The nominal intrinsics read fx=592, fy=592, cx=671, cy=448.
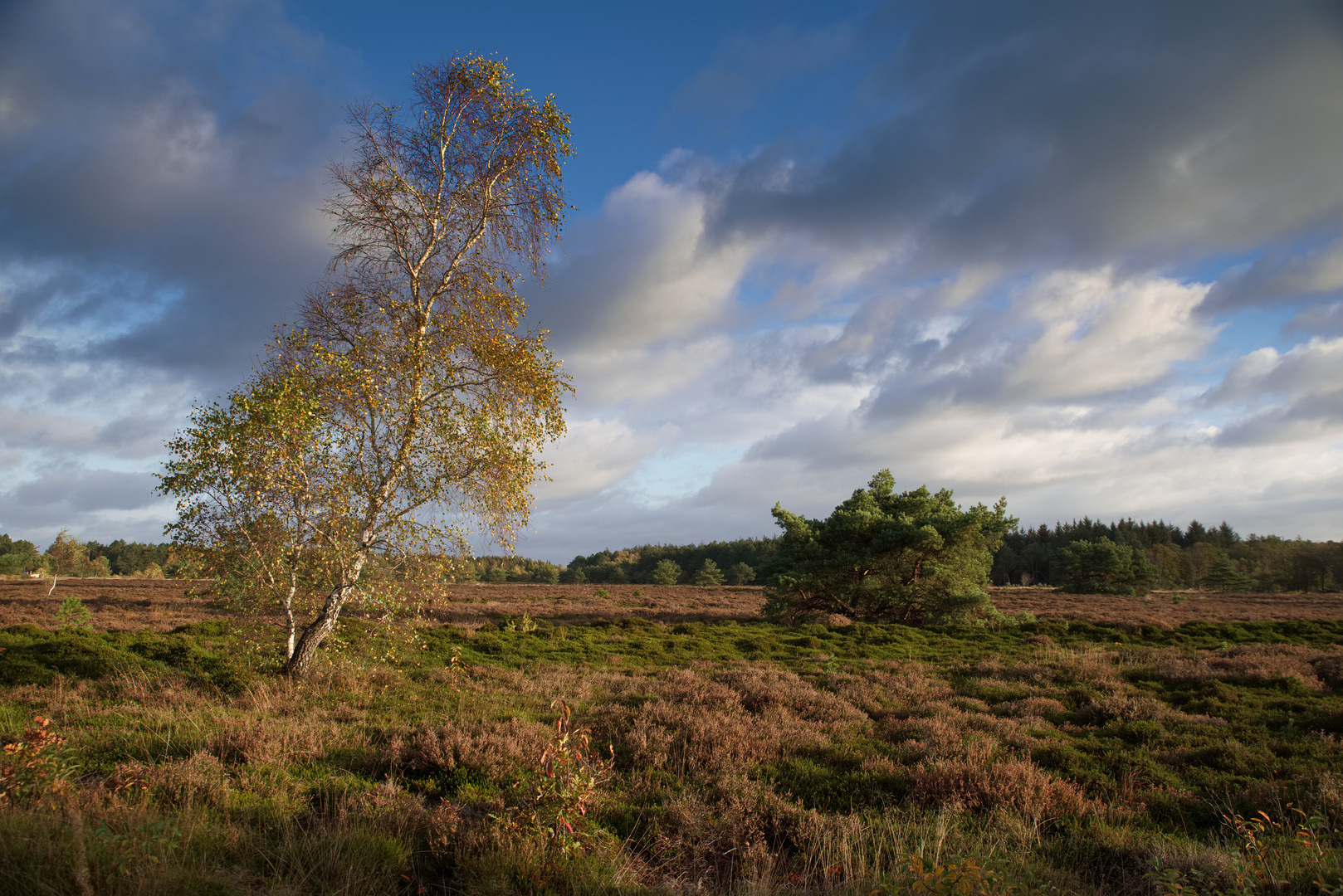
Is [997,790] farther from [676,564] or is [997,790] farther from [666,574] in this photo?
[676,564]

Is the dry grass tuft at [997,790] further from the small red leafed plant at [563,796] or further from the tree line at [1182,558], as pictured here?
the tree line at [1182,558]

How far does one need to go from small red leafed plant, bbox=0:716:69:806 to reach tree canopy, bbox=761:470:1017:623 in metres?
27.4

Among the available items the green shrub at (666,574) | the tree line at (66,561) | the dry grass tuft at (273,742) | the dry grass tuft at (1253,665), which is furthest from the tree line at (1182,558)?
the tree line at (66,561)

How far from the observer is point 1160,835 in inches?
226

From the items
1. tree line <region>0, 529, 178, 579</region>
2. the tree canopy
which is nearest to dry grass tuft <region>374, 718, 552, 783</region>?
the tree canopy

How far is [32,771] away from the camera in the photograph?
4844mm

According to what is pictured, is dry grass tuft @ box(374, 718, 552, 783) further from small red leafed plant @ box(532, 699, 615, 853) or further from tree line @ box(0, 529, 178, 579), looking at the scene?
tree line @ box(0, 529, 178, 579)

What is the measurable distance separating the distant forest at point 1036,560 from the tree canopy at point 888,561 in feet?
107

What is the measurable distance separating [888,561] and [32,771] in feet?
99.4

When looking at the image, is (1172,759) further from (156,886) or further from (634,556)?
(634,556)

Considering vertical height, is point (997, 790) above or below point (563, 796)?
below

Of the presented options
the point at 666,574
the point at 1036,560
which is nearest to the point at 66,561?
the point at 666,574

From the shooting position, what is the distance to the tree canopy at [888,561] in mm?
28875

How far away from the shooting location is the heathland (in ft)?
14.2
